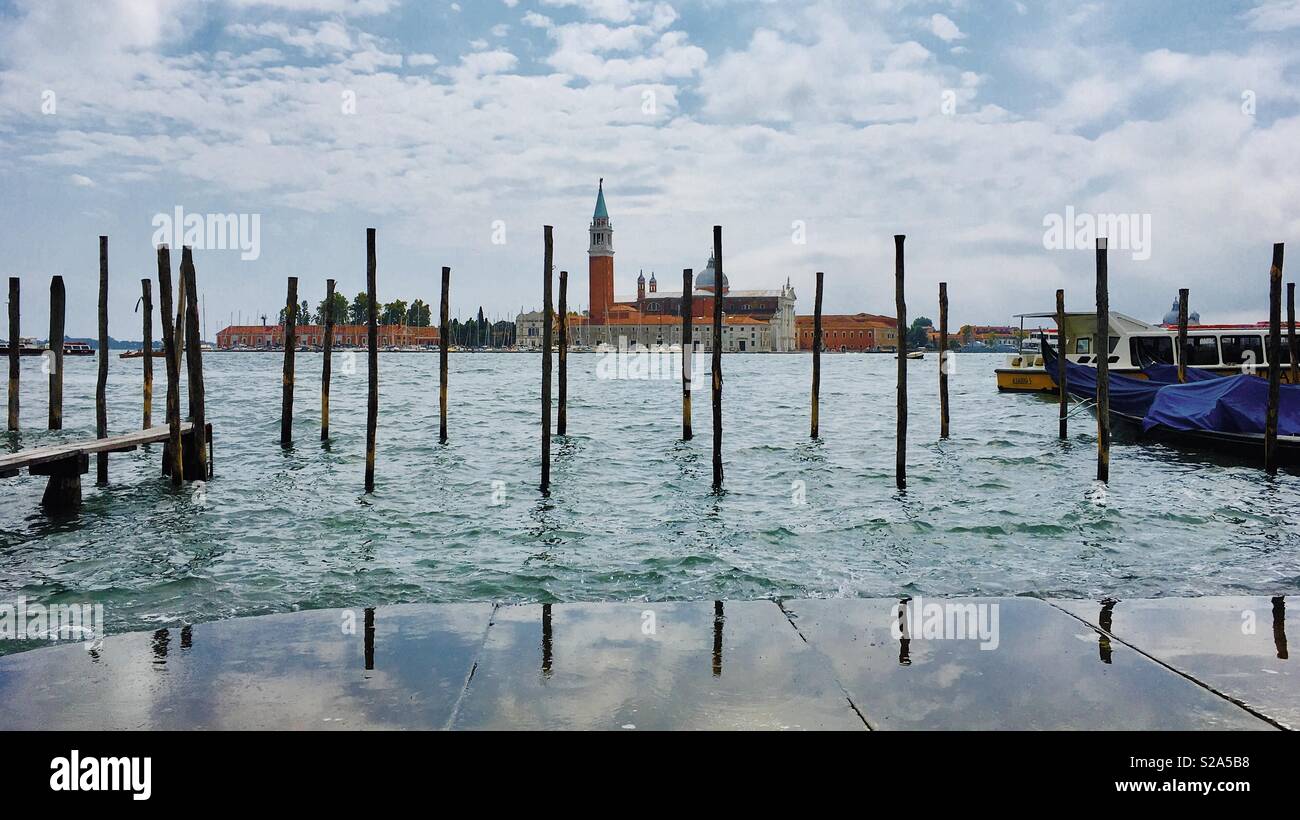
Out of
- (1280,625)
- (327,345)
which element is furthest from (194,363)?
(1280,625)

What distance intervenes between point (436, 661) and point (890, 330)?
149m

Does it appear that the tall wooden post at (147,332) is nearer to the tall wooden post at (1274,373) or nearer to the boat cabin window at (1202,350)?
the tall wooden post at (1274,373)

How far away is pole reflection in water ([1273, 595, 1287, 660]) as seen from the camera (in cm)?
417

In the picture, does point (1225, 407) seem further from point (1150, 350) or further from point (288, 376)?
point (288, 376)

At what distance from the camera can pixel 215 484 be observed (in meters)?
12.6

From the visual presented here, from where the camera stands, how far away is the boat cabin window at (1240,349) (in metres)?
23.1

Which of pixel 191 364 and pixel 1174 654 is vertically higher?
pixel 191 364

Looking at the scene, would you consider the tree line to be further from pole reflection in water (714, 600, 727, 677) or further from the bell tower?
pole reflection in water (714, 600, 727, 677)

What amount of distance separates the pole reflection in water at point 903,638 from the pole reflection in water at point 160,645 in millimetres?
3134

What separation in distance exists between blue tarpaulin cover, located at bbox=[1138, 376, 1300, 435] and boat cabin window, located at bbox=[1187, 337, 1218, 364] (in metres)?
8.33

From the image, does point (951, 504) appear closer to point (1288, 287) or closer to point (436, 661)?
point (1288, 287)

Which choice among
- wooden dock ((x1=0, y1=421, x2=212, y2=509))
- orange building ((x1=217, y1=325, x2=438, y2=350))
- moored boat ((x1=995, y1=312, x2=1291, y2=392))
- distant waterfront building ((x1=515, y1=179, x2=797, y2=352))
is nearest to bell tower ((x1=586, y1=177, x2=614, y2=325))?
distant waterfront building ((x1=515, y1=179, x2=797, y2=352))

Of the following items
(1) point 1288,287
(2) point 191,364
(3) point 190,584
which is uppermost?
(1) point 1288,287
